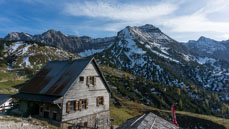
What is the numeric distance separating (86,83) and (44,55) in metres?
130

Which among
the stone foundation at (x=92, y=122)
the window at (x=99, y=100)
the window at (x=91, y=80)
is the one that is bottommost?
the stone foundation at (x=92, y=122)

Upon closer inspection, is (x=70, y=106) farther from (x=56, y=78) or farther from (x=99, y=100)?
(x=99, y=100)

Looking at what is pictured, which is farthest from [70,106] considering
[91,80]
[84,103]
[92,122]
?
[91,80]

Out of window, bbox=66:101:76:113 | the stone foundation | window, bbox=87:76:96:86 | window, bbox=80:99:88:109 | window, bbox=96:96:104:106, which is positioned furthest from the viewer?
window, bbox=96:96:104:106

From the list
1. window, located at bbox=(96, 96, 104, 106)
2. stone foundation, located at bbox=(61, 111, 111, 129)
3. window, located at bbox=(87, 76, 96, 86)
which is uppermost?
window, located at bbox=(87, 76, 96, 86)

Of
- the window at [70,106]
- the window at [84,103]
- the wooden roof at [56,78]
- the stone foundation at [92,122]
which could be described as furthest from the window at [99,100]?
the wooden roof at [56,78]

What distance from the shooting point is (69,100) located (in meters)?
24.6

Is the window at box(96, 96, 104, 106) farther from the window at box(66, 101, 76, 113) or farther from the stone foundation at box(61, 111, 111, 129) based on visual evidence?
the window at box(66, 101, 76, 113)

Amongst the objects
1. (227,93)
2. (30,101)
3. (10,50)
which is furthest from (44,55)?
(227,93)

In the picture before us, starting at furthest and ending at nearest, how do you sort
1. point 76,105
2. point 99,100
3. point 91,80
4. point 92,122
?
1. point 99,100
2. point 91,80
3. point 92,122
4. point 76,105

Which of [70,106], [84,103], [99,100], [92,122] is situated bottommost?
[92,122]

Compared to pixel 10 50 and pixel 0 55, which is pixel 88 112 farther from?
pixel 10 50

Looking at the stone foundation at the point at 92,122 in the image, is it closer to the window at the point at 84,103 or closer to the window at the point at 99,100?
the window at the point at 84,103

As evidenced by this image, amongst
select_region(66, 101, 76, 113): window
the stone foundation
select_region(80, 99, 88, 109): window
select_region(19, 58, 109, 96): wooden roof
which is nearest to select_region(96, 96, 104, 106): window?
the stone foundation
